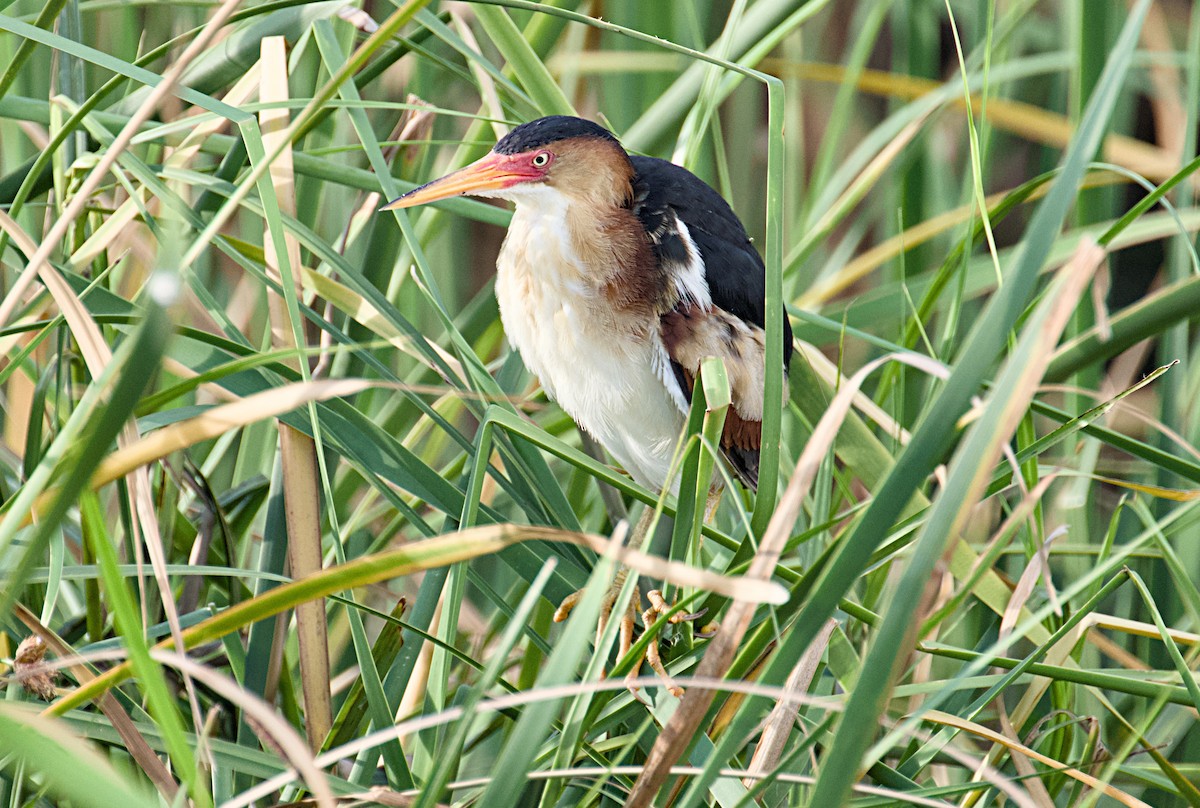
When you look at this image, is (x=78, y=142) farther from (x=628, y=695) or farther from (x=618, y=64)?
(x=618, y=64)

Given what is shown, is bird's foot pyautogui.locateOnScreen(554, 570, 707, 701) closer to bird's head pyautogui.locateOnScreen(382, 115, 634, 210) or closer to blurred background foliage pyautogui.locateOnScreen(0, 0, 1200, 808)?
blurred background foliage pyautogui.locateOnScreen(0, 0, 1200, 808)

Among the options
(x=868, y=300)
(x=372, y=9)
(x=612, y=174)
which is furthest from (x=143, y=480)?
(x=372, y=9)

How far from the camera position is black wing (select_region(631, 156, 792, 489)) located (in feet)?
3.91

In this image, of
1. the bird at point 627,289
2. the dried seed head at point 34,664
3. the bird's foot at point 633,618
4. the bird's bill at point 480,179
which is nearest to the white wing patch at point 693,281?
the bird at point 627,289

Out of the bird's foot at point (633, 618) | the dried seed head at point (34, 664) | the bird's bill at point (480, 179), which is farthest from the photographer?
the bird's bill at point (480, 179)

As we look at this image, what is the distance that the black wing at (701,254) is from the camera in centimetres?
119

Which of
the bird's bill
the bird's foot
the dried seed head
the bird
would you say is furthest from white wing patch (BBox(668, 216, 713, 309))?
the dried seed head

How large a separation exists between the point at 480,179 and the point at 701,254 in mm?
259

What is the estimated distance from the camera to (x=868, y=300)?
1266mm

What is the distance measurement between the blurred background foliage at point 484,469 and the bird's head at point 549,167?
1.4 inches

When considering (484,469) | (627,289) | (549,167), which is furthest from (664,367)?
(484,469)

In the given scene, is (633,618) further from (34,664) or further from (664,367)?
(34,664)

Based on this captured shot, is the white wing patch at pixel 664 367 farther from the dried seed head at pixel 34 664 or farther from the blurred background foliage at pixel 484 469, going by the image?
the dried seed head at pixel 34 664

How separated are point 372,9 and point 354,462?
829 millimetres
